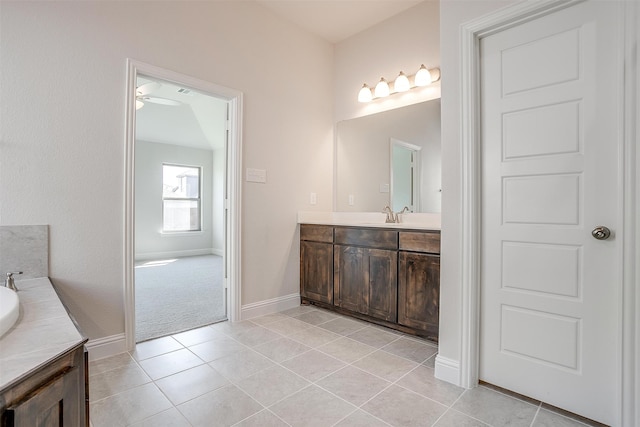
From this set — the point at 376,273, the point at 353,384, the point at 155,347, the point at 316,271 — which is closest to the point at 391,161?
the point at 376,273

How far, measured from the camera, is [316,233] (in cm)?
320

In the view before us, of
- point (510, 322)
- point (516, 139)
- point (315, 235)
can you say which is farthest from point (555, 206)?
point (315, 235)

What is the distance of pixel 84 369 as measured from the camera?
1011 mm

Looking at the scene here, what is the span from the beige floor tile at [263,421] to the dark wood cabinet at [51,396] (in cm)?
67

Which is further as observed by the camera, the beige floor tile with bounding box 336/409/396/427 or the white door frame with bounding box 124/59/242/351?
the white door frame with bounding box 124/59/242/351

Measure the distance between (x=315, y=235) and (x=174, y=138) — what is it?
4.64m

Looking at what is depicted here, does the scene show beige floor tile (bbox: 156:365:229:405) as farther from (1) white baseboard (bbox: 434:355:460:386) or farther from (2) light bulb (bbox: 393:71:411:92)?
(2) light bulb (bbox: 393:71:411:92)

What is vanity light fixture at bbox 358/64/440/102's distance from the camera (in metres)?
2.80

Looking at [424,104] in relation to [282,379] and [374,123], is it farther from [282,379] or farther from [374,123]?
[282,379]

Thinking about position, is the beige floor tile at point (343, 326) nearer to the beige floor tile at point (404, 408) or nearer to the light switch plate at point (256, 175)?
the beige floor tile at point (404, 408)

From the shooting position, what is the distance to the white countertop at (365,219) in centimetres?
285

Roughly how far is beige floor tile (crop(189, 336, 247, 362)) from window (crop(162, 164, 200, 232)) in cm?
488

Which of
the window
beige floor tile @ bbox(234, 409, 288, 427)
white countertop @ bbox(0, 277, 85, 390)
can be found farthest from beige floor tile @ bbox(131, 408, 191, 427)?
the window

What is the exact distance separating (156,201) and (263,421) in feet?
19.6
